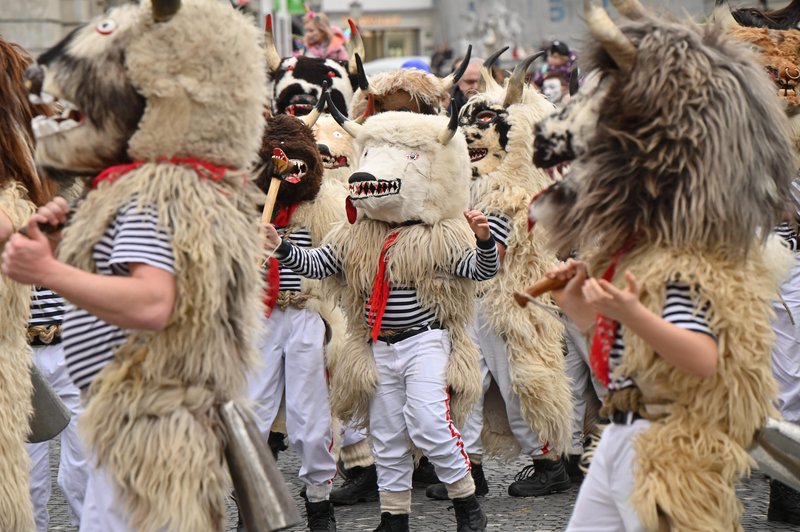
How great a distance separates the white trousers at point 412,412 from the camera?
5.14 meters

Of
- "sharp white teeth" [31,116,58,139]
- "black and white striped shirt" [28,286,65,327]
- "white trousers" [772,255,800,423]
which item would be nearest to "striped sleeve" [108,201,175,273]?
"sharp white teeth" [31,116,58,139]

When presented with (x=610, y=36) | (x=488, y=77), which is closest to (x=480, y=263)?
(x=488, y=77)

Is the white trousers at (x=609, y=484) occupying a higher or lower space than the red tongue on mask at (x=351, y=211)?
lower

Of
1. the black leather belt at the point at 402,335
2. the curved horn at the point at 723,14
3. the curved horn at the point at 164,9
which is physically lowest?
the black leather belt at the point at 402,335

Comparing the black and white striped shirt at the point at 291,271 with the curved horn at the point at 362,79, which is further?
the curved horn at the point at 362,79

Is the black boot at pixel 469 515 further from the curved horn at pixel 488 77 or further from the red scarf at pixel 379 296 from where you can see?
the curved horn at pixel 488 77

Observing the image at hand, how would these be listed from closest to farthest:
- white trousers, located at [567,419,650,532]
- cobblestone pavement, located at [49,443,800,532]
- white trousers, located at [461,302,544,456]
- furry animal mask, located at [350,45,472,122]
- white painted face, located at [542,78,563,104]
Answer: white trousers, located at [567,419,650,532]
cobblestone pavement, located at [49,443,800,532]
white trousers, located at [461,302,544,456]
furry animal mask, located at [350,45,472,122]
white painted face, located at [542,78,563,104]

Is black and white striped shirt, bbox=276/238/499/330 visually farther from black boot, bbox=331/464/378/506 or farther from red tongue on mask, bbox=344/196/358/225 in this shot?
black boot, bbox=331/464/378/506

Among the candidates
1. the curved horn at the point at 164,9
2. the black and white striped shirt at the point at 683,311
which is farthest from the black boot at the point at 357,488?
the curved horn at the point at 164,9

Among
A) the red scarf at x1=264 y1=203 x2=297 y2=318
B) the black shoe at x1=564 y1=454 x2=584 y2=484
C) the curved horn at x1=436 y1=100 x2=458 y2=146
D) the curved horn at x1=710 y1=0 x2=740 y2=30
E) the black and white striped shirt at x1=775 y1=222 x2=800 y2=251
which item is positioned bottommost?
the black shoe at x1=564 y1=454 x2=584 y2=484

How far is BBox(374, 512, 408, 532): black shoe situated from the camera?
525cm

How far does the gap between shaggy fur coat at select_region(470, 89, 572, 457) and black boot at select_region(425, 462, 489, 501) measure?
207 mm

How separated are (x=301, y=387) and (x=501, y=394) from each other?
121 centimetres

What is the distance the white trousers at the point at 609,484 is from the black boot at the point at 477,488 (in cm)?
293
